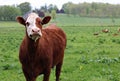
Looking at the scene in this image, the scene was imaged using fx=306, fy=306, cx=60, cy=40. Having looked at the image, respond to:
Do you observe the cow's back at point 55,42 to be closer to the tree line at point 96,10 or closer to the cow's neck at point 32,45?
the cow's neck at point 32,45

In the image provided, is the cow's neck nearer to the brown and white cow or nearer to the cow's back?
the brown and white cow

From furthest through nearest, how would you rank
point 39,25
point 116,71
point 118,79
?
point 116,71
point 118,79
point 39,25

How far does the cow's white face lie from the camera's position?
21.4ft

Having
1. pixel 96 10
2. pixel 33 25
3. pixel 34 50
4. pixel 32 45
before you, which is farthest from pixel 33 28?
pixel 96 10

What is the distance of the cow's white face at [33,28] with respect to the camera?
6.52 metres

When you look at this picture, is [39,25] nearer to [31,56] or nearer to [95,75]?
[31,56]

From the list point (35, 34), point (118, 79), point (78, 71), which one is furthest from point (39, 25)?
point (78, 71)

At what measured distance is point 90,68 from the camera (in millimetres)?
12125

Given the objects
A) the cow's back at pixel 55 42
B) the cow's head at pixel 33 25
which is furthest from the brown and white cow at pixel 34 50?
the cow's back at pixel 55 42

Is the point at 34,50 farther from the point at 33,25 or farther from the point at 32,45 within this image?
the point at 33,25

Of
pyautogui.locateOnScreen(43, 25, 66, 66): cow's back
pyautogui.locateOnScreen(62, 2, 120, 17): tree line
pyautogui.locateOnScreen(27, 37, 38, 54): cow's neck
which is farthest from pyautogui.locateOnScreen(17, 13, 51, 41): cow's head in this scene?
pyautogui.locateOnScreen(62, 2, 120, 17): tree line

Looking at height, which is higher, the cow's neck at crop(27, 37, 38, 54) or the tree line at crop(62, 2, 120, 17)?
the cow's neck at crop(27, 37, 38, 54)

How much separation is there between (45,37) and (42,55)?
33.1 inches

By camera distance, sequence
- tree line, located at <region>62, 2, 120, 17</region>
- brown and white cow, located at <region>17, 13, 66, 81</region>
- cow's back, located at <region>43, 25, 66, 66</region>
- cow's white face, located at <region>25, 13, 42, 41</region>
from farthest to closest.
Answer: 1. tree line, located at <region>62, 2, 120, 17</region>
2. cow's back, located at <region>43, 25, 66, 66</region>
3. brown and white cow, located at <region>17, 13, 66, 81</region>
4. cow's white face, located at <region>25, 13, 42, 41</region>
